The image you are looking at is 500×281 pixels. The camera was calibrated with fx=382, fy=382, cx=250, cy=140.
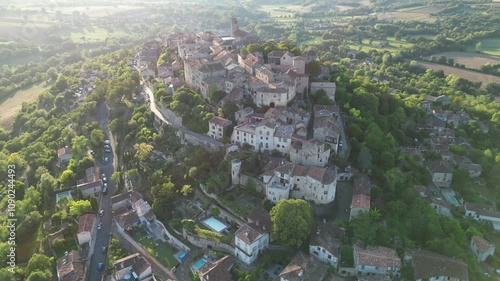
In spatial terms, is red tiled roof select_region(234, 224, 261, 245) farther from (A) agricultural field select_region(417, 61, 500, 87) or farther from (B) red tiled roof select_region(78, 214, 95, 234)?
(A) agricultural field select_region(417, 61, 500, 87)

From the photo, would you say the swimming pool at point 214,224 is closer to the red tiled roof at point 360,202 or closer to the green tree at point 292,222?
the green tree at point 292,222

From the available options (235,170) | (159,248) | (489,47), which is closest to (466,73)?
(489,47)

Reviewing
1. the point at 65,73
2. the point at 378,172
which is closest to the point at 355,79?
the point at 378,172

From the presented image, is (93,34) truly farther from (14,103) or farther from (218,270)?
(218,270)

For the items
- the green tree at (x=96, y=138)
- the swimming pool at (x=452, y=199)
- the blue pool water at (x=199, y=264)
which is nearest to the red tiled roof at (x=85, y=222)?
the blue pool water at (x=199, y=264)

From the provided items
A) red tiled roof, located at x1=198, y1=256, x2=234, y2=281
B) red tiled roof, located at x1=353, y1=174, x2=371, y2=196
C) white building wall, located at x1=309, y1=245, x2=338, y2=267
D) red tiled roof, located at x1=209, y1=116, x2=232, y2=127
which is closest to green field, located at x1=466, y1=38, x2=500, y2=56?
red tiled roof, located at x1=353, y1=174, x2=371, y2=196

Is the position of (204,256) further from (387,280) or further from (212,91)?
(212,91)
